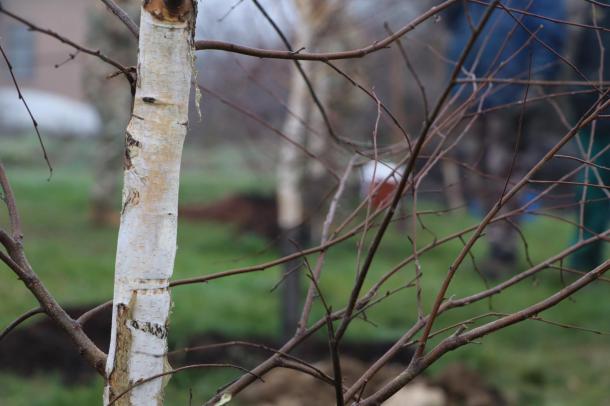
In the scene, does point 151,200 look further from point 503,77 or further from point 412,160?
point 503,77

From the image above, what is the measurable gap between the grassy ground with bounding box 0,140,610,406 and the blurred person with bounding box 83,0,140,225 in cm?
46

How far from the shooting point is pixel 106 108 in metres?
10.3

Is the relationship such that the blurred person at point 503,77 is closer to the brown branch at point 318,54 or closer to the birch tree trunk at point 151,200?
the brown branch at point 318,54

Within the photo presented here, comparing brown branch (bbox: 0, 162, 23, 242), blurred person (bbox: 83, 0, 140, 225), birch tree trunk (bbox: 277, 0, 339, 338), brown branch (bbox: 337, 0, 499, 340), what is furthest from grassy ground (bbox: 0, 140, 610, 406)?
brown branch (bbox: 337, 0, 499, 340)

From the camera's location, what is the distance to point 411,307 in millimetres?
6883

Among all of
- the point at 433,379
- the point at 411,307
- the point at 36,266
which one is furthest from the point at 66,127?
the point at 433,379

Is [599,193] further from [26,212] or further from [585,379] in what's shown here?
[26,212]

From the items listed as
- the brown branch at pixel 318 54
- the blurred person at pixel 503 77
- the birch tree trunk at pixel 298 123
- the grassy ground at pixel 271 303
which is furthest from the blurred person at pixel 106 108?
the brown branch at pixel 318 54

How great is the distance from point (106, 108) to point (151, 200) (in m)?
9.30

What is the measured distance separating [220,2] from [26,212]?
748 cm

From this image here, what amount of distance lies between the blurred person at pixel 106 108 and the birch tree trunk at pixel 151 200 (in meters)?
8.74

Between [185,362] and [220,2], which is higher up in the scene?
[220,2]

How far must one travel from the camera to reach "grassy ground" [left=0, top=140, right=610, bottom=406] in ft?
16.2

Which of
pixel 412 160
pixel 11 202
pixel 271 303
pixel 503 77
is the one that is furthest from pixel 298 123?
pixel 412 160
